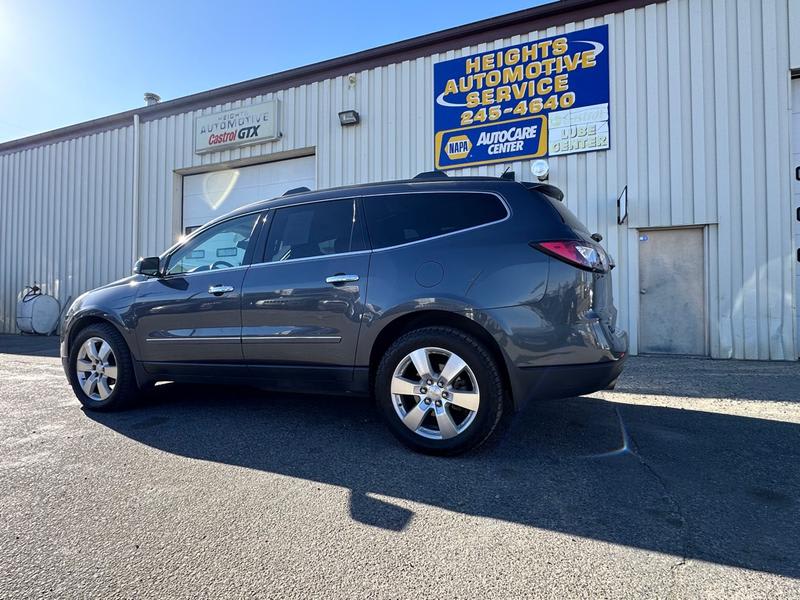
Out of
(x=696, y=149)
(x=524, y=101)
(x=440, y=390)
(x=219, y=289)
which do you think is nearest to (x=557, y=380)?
(x=440, y=390)

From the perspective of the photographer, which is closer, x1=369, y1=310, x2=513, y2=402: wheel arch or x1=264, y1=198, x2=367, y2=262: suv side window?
x1=369, y1=310, x2=513, y2=402: wheel arch

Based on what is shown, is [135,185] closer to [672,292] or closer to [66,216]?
[66,216]

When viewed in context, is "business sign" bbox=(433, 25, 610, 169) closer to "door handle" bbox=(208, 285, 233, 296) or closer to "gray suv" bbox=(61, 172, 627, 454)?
"gray suv" bbox=(61, 172, 627, 454)

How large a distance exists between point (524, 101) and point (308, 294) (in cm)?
663

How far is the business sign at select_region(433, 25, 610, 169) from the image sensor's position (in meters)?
8.09

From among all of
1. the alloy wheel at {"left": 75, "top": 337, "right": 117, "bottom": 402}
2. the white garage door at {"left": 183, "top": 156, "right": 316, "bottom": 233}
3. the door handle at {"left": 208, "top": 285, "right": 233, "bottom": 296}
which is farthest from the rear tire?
the white garage door at {"left": 183, "top": 156, "right": 316, "bottom": 233}

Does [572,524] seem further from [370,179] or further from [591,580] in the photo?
[370,179]

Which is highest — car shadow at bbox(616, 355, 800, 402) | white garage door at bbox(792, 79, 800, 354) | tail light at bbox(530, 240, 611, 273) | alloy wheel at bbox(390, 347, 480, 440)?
white garage door at bbox(792, 79, 800, 354)

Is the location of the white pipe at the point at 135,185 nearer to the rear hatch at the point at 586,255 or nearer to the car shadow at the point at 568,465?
the car shadow at the point at 568,465

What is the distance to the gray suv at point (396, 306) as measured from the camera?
2.90 meters

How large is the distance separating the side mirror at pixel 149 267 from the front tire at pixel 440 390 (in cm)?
223

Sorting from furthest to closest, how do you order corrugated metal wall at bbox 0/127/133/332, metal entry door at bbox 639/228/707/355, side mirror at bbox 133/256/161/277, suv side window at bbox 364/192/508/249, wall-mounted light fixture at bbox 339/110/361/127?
corrugated metal wall at bbox 0/127/133/332
wall-mounted light fixture at bbox 339/110/361/127
metal entry door at bbox 639/228/707/355
side mirror at bbox 133/256/161/277
suv side window at bbox 364/192/508/249

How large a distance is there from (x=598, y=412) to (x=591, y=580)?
2.48 metres

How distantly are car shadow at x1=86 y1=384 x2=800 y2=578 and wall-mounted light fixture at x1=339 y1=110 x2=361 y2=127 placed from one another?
22.6 ft
